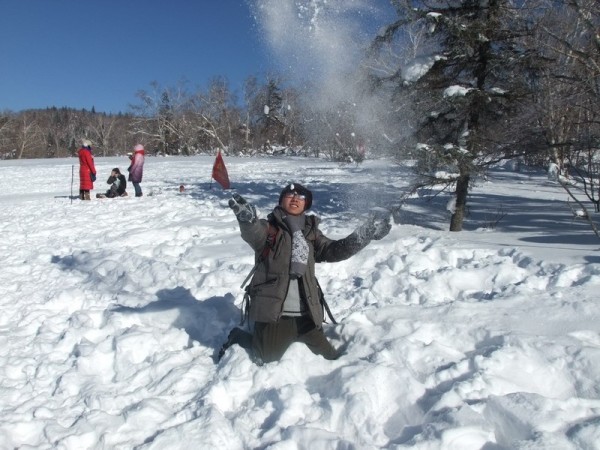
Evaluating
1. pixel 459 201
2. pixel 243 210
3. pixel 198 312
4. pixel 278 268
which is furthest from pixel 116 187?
pixel 243 210

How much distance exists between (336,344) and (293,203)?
49.2 inches

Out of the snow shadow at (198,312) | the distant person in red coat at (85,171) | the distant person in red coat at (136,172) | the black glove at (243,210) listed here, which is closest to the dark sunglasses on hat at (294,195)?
the black glove at (243,210)

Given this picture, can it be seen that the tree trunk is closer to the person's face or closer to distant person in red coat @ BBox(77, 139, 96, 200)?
the person's face

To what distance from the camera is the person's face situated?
13.3 ft

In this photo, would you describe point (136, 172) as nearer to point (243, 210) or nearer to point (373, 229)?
point (243, 210)

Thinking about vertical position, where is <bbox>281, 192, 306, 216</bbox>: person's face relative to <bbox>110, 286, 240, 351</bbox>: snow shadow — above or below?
above

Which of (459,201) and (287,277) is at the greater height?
(459,201)

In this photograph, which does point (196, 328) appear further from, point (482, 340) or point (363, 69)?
point (363, 69)

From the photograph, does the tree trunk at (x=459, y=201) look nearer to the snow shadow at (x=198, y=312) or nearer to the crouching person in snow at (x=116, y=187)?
the snow shadow at (x=198, y=312)

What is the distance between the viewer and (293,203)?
4.09m

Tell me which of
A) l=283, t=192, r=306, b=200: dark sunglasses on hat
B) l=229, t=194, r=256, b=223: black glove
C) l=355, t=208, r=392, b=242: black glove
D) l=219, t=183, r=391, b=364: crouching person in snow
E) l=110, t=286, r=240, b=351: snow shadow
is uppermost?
l=283, t=192, r=306, b=200: dark sunglasses on hat

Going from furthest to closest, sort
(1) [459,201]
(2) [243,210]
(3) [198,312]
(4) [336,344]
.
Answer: (1) [459,201] < (3) [198,312] < (4) [336,344] < (2) [243,210]

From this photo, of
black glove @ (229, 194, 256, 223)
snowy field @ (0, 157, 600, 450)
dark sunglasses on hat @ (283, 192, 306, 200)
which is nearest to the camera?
snowy field @ (0, 157, 600, 450)

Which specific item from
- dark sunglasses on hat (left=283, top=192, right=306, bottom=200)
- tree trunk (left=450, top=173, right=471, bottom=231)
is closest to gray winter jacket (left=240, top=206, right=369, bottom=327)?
dark sunglasses on hat (left=283, top=192, right=306, bottom=200)
